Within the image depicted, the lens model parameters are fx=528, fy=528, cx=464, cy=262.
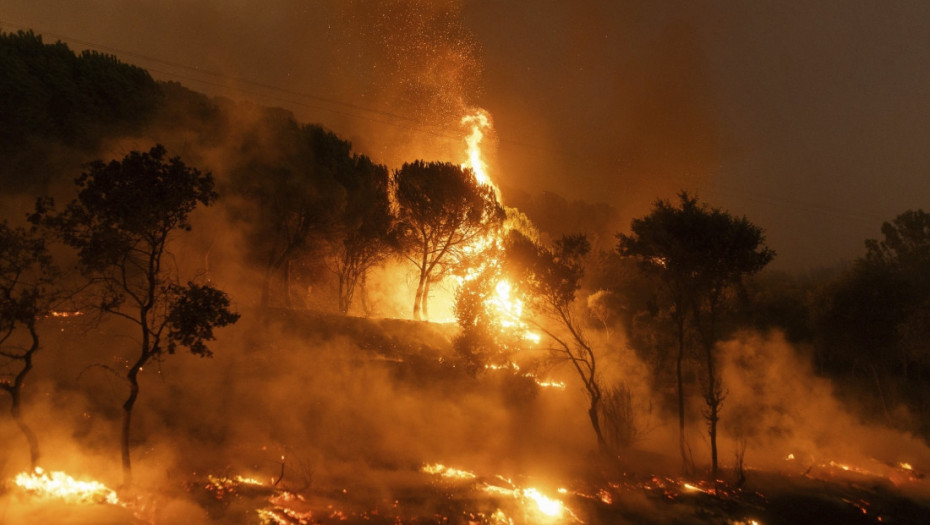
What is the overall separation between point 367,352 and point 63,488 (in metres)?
10.3

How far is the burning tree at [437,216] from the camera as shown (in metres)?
29.9

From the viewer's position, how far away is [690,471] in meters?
15.9

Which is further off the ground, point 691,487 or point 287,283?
point 287,283

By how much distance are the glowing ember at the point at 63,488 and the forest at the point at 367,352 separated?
0.06 m

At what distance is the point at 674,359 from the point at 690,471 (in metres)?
6.94

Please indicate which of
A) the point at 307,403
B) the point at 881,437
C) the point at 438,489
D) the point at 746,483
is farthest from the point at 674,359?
the point at 307,403

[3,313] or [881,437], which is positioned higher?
[3,313]

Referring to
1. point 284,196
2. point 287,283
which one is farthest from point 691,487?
point 284,196

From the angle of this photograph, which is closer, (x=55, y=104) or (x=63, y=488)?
(x=63, y=488)

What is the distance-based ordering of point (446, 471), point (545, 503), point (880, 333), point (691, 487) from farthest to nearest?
point (880, 333) → point (691, 487) → point (446, 471) → point (545, 503)

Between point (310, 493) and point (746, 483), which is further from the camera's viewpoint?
point (746, 483)

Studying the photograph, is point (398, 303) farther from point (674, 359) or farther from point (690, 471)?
point (690, 471)

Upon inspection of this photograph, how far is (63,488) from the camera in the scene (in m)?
9.84

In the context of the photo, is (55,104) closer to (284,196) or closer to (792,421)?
(284,196)
